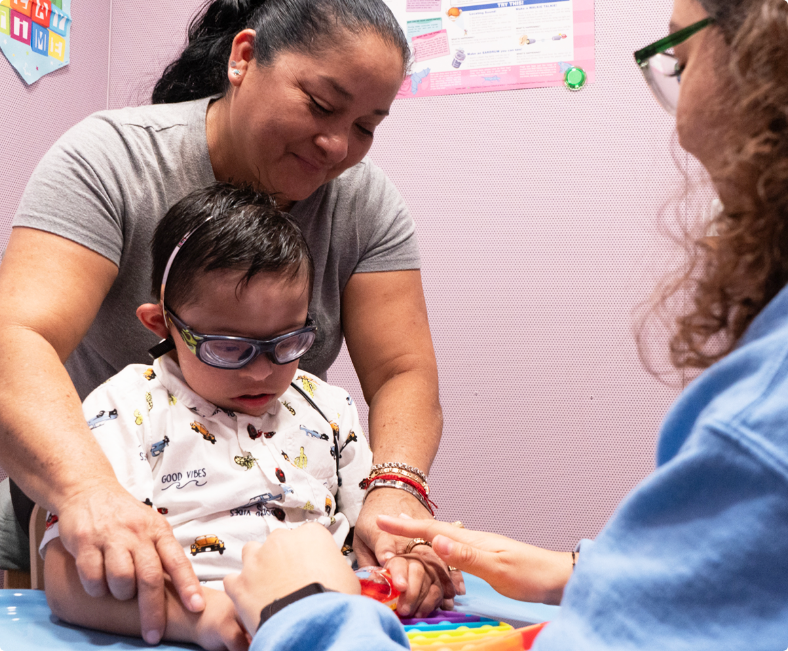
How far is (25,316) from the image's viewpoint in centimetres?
108

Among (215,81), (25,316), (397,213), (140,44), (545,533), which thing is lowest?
(545,533)

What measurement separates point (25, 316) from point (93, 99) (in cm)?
171

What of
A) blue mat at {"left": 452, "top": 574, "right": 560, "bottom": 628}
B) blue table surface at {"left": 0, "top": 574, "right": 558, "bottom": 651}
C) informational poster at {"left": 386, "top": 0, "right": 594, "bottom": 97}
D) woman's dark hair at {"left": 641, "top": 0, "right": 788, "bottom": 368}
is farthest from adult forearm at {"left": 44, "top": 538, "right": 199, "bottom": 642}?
informational poster at {"left": 386, "top": 0, "right": 594, "bottom": 97}

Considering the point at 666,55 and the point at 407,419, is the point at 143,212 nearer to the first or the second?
the point at 407,419

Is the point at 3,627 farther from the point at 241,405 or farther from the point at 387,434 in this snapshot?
the point at 387,434

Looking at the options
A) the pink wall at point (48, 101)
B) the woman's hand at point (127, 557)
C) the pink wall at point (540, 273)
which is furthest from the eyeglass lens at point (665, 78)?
the pink wall at point (48, 101)

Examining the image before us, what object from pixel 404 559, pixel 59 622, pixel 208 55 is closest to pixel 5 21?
pixel 208 55

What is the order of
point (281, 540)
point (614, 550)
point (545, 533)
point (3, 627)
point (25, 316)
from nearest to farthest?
point (614, 550) < point (281, 540) < point (3, 627) < point (25, 316) < point (545, 533)

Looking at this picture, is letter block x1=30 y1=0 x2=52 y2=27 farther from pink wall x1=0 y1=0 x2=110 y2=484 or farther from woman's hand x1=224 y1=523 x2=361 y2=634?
woman's hand x1=224 y1=523 x2=361 y2=634

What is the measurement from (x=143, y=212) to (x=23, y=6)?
1261mm

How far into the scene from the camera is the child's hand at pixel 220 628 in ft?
2.56

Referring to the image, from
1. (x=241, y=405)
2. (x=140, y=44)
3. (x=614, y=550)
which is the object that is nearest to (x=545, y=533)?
(x=241, y=405)

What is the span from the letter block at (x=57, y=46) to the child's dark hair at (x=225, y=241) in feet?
4.74

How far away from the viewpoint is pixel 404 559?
994 mm
